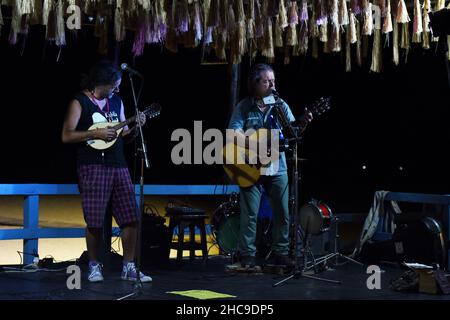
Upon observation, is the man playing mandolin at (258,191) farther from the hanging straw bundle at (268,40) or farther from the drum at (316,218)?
the hanging straw bundle at (268,40)

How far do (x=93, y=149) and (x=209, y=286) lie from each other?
1.68 meters

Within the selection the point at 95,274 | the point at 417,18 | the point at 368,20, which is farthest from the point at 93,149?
the point at 417,18

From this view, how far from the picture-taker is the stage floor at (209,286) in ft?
21.3

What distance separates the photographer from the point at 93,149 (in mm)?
7281

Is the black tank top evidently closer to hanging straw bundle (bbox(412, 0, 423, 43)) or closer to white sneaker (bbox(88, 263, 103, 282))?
white sneaker (bbox(88, 263, 103, 282))

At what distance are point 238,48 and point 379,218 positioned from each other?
2819mm

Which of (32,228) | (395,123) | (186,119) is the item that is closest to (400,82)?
(395,123)

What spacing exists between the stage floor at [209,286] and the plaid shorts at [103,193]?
1.98 feet

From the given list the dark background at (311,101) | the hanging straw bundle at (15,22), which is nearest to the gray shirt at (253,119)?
the hanging straw bundle at (15,22)

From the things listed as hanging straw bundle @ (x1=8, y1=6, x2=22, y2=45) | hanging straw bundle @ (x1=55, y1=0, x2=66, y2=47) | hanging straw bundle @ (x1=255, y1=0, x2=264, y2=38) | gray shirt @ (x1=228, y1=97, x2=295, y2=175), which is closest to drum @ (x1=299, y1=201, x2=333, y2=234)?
gray shirt @ (x1=228, y1=97, x2=295, y2=175)

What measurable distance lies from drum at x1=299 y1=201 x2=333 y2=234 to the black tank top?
2171 mm

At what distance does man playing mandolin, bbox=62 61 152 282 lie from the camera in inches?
283

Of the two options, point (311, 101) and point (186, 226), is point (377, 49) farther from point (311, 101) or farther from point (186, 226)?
point (311, 101)

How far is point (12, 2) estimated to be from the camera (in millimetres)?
7254
